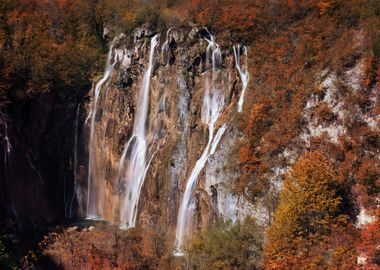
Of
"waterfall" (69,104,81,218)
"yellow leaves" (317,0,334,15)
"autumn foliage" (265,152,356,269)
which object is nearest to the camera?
"autumn foliage" (265,152,356,269)

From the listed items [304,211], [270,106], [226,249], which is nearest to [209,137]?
[270,106]

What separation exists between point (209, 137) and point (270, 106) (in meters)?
5.43

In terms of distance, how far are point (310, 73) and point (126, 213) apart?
18333 millimetres

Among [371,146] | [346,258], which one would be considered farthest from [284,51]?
[346,258]

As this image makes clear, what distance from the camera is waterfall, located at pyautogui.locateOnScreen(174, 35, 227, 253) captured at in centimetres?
3188

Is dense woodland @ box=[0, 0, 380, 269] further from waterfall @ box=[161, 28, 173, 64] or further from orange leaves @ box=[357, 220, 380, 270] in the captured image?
waterfall @ box=[161, 28, 173, 64]

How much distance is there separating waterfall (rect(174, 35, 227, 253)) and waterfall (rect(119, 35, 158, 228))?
218 inches

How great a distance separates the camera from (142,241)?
2473 cm

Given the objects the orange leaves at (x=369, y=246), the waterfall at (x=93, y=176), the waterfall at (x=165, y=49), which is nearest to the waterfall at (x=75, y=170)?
the waterfall at (x=93, y=176)

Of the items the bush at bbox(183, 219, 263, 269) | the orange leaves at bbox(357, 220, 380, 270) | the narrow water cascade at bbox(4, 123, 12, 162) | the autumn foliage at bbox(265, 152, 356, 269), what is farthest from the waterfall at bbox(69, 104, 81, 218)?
the orange leaves at bbox(357, 220, 380, 270)

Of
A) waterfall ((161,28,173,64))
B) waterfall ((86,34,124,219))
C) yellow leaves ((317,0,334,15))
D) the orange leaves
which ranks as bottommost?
the orange leaves

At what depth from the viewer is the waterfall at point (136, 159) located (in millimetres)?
37250

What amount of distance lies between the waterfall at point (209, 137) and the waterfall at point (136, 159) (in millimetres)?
5538

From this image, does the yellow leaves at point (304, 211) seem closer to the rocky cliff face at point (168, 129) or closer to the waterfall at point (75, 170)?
the rocky cliff face at point (168, 129)
